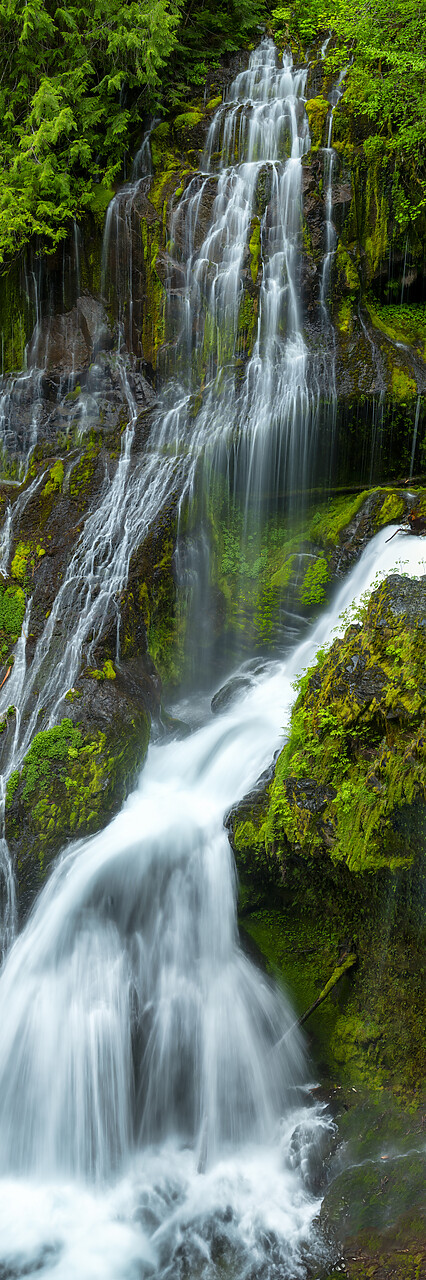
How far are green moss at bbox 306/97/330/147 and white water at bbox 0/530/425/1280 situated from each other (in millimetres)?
9478

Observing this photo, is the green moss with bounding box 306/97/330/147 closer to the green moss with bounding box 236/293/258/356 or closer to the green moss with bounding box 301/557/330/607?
the green moss with bounding box 236/293/258/356

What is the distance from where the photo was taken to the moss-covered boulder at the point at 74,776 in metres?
6.79

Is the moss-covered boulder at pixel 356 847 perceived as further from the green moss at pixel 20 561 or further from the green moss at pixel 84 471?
the green moss at pixel 84 471

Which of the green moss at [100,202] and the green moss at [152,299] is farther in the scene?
the green moss at [100,202]

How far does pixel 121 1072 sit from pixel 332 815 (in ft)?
8.64

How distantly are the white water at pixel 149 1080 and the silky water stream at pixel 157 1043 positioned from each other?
0.01m

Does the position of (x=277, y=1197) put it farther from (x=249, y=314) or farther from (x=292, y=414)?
(x=249, y=314)

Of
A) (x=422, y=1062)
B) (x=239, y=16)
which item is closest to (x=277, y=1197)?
(x=422, y=1062)

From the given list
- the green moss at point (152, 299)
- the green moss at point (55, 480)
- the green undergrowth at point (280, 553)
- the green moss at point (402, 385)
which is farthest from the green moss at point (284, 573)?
the green moss at point (152, 299)

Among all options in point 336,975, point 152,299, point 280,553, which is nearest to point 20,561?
point 280,553

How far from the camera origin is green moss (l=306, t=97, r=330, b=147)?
34.0 ft

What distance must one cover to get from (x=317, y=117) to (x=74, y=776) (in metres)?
9.79

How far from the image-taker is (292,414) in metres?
8.80

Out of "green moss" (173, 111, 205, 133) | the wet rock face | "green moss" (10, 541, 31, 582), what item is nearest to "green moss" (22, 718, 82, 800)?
"green moss" (10, 541, 31, 582)
